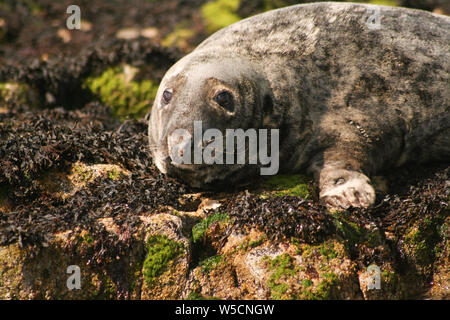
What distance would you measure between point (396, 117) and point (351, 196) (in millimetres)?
1147

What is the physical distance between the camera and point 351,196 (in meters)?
4.72

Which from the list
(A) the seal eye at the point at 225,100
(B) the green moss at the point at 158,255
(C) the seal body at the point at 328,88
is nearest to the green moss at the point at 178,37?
(C) the seal body at the point at 328,88

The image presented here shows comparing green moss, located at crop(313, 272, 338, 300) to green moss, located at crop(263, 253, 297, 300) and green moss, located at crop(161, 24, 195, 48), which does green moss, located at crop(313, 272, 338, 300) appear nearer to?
green moss, located at crop(263, 253, 297, 300)

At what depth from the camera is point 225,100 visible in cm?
489

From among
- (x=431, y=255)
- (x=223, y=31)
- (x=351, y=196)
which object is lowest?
(x=431, y=255)

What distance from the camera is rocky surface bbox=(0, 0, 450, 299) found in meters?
3.89

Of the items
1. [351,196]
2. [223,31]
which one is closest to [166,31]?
[223,31]

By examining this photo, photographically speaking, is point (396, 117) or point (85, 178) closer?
point (85, 178)

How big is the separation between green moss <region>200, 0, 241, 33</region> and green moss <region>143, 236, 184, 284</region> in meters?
7.44

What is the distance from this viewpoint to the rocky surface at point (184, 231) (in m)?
3.89

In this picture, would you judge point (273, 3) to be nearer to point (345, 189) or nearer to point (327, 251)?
point (345, 189)

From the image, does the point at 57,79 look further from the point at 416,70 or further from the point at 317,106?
the point at 416,70

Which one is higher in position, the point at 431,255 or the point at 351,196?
the point at 351,196
